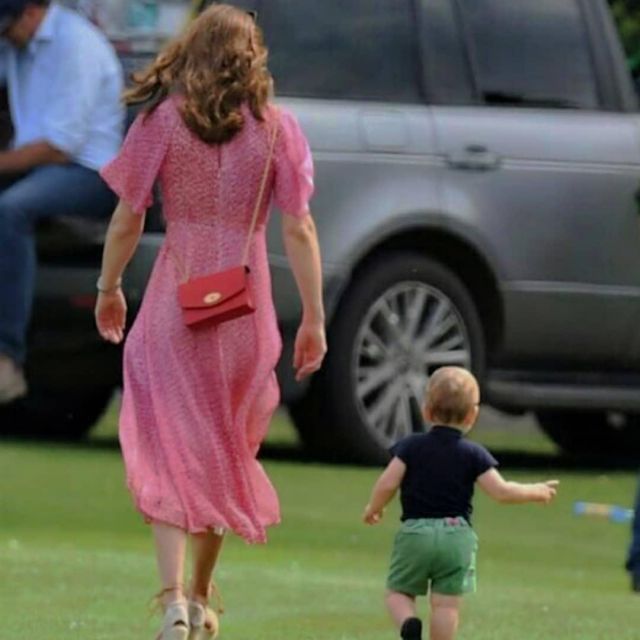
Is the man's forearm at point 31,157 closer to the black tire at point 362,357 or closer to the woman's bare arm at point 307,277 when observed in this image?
the black tire at point 362,357

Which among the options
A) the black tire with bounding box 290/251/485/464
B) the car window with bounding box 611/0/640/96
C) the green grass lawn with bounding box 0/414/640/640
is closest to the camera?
the green grass lawn with bounding box 0/414/640/640

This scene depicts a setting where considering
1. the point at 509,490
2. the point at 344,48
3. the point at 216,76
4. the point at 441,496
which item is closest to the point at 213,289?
the point at 216,76

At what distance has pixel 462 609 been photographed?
8.56 m

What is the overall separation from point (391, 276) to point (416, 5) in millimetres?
1183

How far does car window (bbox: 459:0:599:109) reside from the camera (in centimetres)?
1254

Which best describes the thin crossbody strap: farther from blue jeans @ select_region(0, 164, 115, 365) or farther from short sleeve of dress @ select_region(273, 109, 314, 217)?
blue jeans @ select_region(0, 164, 115, 365)

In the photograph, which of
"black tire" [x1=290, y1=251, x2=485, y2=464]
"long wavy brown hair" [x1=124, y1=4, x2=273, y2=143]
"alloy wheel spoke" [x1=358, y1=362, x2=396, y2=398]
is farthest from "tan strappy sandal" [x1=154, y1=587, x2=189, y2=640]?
"alloy wheel spoke" [x1=358, y1=362, x2=396, y2=398]

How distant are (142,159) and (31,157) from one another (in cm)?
428

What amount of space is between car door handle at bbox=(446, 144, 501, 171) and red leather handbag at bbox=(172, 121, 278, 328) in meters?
4.86

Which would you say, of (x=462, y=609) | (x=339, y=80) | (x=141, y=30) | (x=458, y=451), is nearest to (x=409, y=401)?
(x=339, y=80)

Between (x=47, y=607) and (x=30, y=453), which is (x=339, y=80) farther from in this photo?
(x=47, y=607)

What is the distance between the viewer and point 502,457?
45.6 ft

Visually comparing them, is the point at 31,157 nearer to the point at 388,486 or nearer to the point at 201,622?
the point at 201,622

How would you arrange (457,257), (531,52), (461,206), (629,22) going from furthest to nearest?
(629,22) → (531,52) → (457,257) → (461,206)
